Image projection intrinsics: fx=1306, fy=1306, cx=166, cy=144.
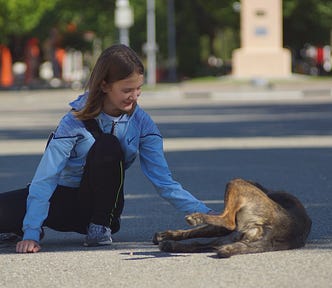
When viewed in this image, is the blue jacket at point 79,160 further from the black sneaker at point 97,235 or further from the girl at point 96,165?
the black sneaker at point 97,235

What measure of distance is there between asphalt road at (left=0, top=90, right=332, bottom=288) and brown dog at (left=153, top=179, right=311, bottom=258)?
2.8 inches

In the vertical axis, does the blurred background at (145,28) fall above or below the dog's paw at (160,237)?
below

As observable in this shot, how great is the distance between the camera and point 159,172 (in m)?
7.39

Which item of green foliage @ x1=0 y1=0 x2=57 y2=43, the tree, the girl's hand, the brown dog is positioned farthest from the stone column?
the girl's hand

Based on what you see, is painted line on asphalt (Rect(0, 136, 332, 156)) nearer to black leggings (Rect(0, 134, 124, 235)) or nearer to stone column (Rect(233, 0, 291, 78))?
black leggings (Rect(0, 134, 124, 235))

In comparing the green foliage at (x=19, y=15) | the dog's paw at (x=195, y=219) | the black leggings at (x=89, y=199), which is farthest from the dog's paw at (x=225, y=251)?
the green foliage at (x=19, y=15)

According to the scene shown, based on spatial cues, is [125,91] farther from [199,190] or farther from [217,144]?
[217,144]

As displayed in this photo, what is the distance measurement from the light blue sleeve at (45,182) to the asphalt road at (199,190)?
7.8 inches

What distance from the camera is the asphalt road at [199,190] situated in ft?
20.7

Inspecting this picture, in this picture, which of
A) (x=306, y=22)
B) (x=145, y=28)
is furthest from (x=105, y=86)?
(x=306, y=22)

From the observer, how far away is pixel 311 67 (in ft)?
286

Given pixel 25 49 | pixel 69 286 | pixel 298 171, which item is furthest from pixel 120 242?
pixel 25 49

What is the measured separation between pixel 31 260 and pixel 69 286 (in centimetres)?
88

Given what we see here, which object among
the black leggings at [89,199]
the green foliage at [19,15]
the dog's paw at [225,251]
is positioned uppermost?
the black leggings at [89,199]
